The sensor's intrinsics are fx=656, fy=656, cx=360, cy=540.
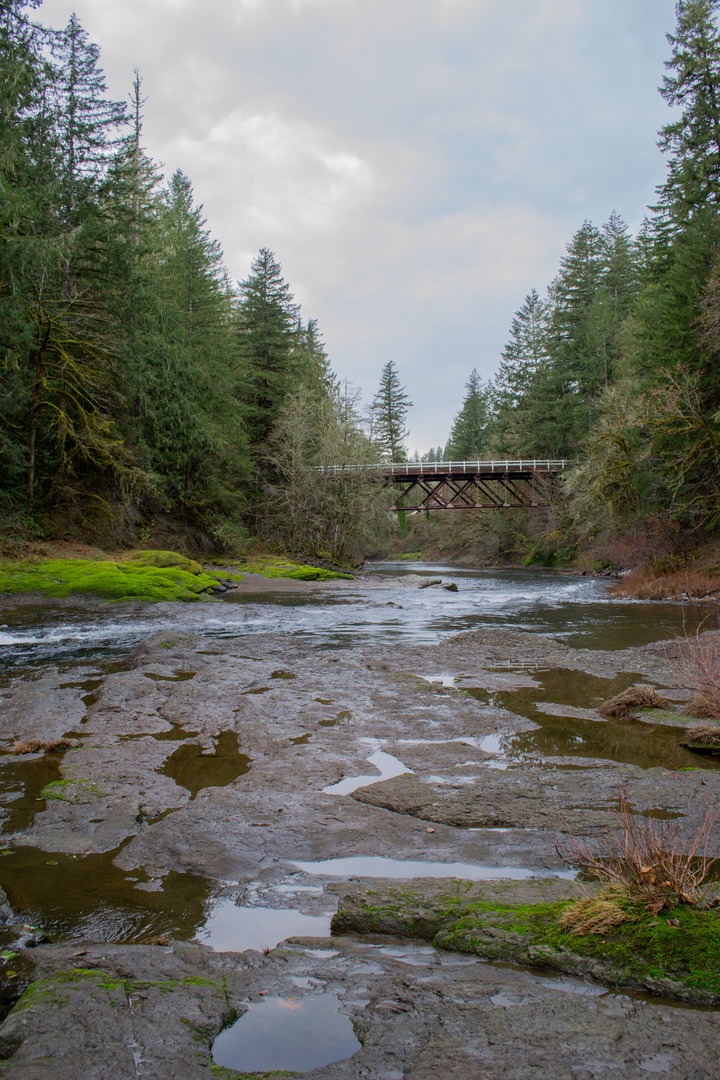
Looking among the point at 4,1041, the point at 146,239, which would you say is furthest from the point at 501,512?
the point at 4,1041

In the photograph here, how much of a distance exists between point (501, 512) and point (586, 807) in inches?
2003

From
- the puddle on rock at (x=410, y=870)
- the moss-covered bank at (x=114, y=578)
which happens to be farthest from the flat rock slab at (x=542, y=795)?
the moss-covered bank at (x=114, y=578)

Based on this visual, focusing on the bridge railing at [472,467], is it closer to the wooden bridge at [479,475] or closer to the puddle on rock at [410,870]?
the wooden bridge at [479,475]

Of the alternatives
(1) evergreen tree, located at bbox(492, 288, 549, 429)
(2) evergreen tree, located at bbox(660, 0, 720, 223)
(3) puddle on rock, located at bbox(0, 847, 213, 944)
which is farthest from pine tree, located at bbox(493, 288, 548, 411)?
(3) puddle on rock, located at bbox(0, 847, 213, 944)

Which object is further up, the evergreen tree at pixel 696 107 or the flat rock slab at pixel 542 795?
the evergreen tree at pixel 696 107

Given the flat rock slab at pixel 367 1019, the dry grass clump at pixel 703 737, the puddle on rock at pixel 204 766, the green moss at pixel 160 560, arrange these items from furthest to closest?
the green moss at pixel 160 560
the dry grass clump at pixel 703 737
the puddle on rock at pixel 204 766
the flat rock slab at pixel 367 1019

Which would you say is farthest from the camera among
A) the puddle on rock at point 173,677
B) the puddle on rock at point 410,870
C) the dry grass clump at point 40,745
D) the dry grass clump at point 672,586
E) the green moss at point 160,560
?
the green moss at point 160,560

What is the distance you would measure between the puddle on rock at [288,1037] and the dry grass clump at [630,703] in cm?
570

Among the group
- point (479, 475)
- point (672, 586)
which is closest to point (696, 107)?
point (672, 586)

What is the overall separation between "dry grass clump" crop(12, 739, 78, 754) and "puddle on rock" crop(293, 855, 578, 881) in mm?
3176

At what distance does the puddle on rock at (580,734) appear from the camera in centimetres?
604

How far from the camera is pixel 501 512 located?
54406mm

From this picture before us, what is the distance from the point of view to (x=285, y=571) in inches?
1165

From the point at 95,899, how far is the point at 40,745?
119 inches
